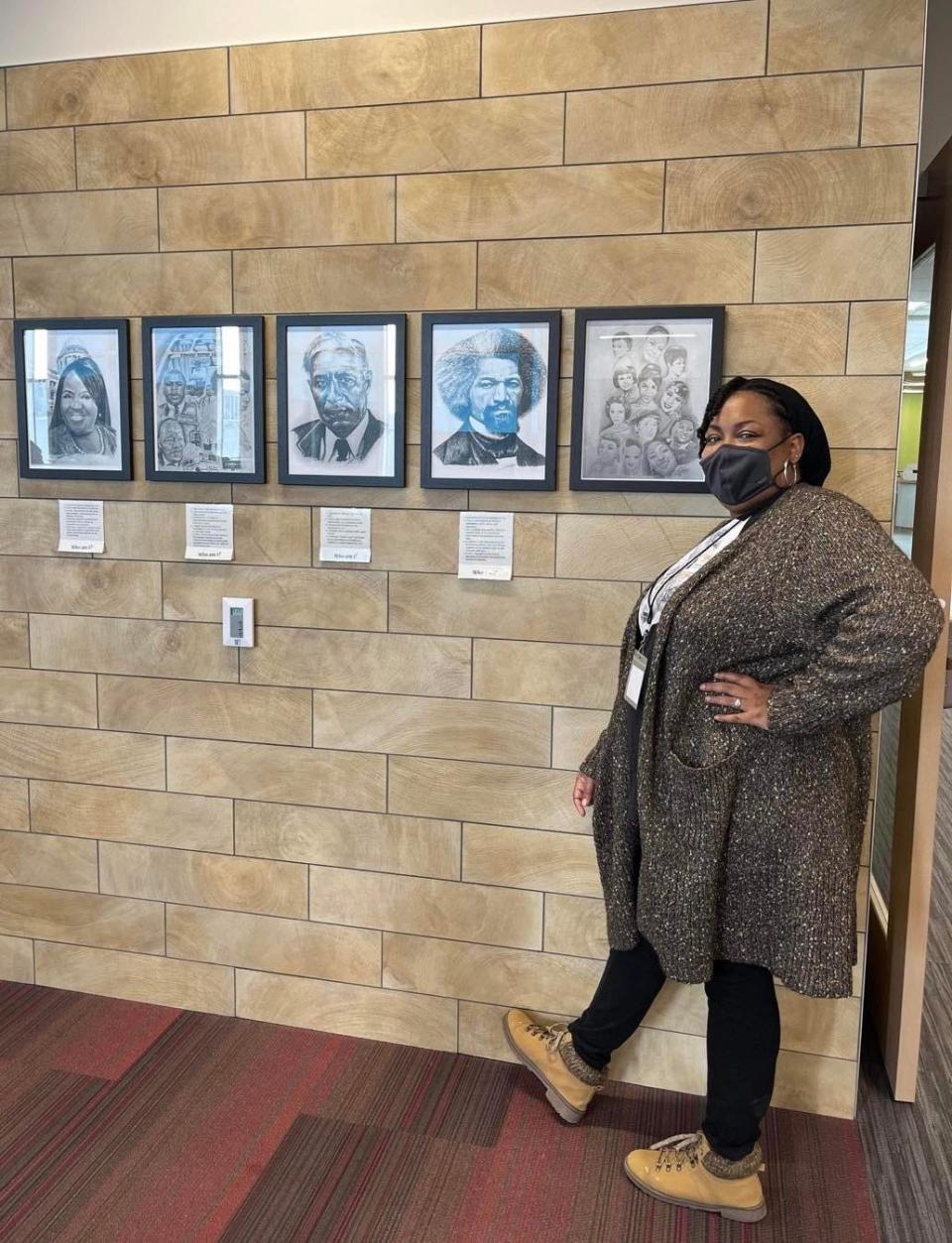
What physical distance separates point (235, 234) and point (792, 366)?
134cm

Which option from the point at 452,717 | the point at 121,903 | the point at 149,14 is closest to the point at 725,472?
the point at 452,717

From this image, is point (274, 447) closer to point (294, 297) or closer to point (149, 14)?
point (294, 297)

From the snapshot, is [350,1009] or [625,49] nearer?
[625,49]

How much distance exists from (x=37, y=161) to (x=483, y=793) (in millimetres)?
1936

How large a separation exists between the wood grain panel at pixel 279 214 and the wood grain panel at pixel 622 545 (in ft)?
2.67

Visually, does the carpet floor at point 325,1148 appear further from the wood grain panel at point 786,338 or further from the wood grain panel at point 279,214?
the wood grain panel at point 279,214

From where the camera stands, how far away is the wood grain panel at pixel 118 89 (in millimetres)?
2373

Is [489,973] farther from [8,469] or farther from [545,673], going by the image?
[8,469]

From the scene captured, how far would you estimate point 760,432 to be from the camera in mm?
1854

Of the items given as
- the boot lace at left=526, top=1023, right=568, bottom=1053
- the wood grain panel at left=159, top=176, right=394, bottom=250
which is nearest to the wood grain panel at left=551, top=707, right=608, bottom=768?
the boot lace at left=526, top=1023, right=568, bottom=1053

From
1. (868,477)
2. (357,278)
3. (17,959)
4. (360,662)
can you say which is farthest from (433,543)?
(17,959)

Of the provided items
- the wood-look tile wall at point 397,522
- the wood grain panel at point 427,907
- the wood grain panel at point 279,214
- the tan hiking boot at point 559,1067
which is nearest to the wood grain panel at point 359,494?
the wood-look tile wall at point 397,522

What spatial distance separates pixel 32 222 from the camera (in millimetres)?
2531

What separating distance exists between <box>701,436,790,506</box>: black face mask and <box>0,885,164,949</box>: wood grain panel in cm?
185
